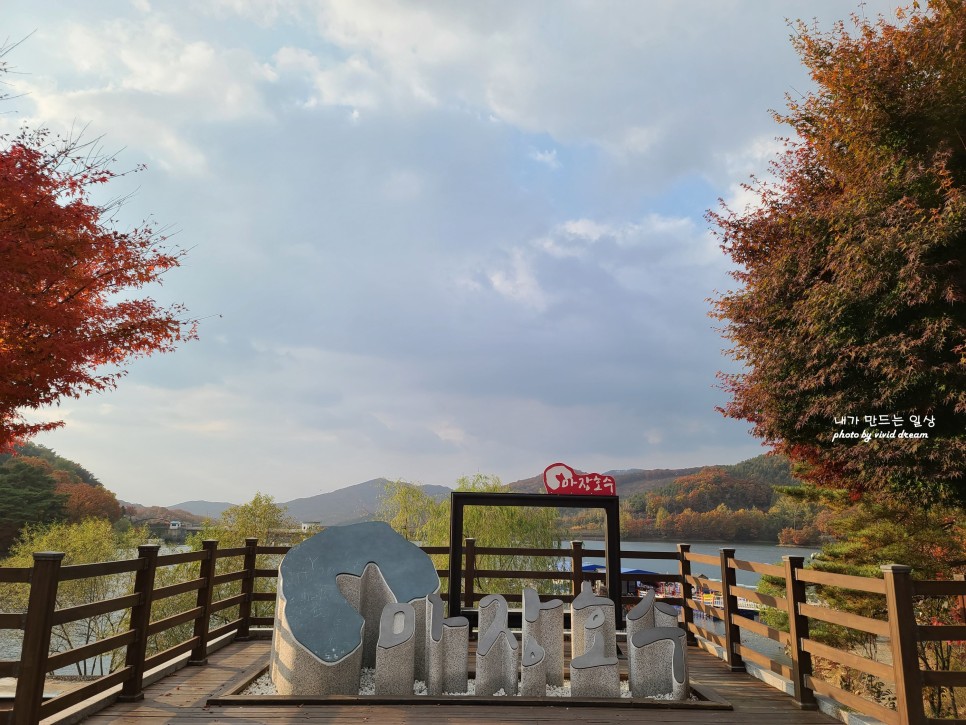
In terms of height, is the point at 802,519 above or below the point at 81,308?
below

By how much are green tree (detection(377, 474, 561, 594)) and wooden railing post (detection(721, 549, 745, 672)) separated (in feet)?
44.5

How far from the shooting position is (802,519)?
94.0 feet

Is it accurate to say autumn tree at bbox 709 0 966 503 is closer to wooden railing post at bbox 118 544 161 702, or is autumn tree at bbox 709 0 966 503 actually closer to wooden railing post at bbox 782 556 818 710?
wooden railing post at bbox 782 556 818 710

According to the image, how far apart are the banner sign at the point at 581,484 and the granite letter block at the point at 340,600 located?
9.09 ft

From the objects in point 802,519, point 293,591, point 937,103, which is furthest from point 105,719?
point 802,519

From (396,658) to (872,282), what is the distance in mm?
7756

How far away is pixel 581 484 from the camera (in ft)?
27.4

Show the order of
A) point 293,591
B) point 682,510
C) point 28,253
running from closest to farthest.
→ point 293,591
point 28,253
point 682,510

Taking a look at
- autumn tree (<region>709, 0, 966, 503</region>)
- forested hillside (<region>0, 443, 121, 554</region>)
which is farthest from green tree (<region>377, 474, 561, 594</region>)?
forested hillside (<region>0, 443, 121, 554</region>)

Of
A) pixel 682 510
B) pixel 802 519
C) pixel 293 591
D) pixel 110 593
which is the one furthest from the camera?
pixel 682 510

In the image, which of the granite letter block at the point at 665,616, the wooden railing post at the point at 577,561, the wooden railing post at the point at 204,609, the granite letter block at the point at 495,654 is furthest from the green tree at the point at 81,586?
the granite letter block at the point at 665,616

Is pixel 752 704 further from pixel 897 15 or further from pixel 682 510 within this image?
pixel 682 510

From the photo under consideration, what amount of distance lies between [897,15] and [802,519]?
2428cm

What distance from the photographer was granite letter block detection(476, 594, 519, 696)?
4.85m
